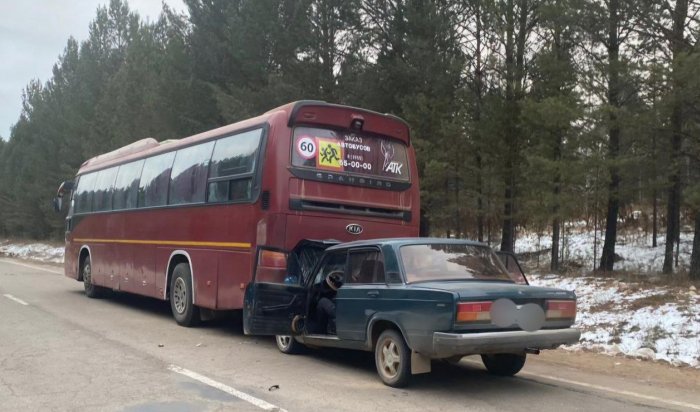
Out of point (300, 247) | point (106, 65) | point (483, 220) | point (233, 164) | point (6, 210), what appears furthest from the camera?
point (6, 210)

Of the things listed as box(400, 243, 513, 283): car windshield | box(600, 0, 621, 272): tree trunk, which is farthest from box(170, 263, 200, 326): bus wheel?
box(600, 0, 621, 272): tree trunk

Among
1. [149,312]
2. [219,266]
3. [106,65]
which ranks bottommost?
[149,312]

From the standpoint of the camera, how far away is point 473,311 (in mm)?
6531

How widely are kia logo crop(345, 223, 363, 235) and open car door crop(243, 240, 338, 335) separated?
879 mm

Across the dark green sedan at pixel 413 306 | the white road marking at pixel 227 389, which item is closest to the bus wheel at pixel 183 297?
the dark green sedan at pixel 413 306

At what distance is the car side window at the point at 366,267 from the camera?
776 cm

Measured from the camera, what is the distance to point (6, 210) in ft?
198

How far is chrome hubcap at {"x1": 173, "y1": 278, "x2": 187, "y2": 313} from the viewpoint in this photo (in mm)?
12156

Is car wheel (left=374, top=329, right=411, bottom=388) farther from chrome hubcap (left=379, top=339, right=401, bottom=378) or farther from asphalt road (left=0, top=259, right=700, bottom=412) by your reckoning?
asphalt road (left=0, top=259, right=700, bottom=412)

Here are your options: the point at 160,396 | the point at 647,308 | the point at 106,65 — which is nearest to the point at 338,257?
the point at 160,396

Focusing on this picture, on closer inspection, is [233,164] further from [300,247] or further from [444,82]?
[444,82]

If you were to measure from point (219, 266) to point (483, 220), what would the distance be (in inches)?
492

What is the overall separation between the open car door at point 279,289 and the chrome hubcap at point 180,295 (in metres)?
3.09

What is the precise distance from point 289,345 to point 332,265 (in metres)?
1.48
